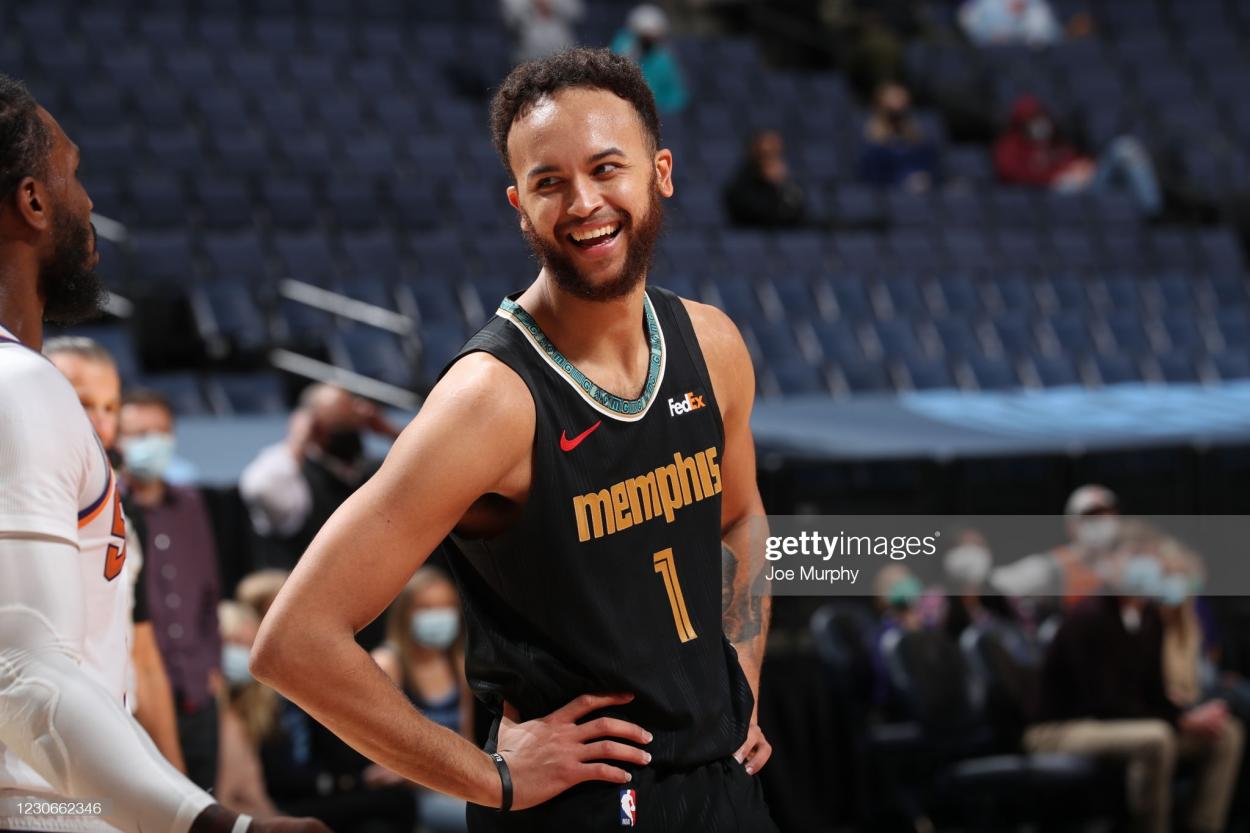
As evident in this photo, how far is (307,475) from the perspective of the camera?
5.82m

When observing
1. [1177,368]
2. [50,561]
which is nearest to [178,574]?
[50,561]

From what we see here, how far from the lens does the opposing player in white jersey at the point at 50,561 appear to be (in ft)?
5.27

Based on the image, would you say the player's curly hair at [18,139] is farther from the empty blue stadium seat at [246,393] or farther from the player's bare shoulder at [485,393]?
the empty blue stadium seat at [246,393]

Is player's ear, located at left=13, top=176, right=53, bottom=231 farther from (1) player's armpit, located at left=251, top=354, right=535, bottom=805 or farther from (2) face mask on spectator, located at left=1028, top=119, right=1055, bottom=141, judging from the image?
(2) face mask on spectator, located at left=1028, top=119, right=1055, bottom=141

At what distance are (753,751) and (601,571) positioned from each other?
375 mm

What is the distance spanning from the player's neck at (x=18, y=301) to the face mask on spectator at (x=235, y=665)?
10.9ft

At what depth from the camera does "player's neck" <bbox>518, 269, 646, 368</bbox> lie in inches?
80.6

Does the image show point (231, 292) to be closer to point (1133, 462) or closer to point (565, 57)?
point (1133, 462)

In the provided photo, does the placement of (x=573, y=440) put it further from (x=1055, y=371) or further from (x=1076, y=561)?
(x=1055, y=371)

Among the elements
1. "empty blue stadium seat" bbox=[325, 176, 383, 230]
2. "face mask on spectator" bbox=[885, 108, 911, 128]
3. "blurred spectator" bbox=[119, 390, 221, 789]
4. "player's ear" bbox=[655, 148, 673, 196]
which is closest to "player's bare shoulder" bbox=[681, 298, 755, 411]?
"player's ear" bbox=[655, 148, 673, 196]

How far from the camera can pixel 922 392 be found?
984 centimetres

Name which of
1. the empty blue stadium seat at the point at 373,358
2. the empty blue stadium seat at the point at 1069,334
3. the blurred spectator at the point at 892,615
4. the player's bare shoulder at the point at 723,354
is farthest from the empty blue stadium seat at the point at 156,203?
the player's bare shoulder at the point at 723,354

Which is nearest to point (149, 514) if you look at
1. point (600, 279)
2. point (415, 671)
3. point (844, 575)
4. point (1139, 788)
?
point (415, 671)

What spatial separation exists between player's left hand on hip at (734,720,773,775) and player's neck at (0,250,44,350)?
3.40ft
